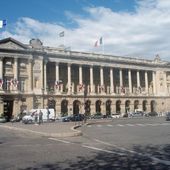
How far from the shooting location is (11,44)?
87.4 m

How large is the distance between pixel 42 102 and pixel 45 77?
7.01 m

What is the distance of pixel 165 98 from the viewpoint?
11938 centimetres

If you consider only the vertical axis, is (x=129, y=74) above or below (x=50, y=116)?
above

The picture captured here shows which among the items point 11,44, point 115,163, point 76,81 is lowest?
point 115,163

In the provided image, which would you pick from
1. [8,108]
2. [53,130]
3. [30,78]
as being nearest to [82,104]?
[30,78]

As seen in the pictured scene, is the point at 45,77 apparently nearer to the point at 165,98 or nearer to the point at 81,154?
the point at 165,98

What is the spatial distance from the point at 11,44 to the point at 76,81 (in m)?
24.0

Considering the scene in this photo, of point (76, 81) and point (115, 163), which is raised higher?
point (76, 81)

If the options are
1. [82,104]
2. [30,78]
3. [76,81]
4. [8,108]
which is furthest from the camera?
[76,81]

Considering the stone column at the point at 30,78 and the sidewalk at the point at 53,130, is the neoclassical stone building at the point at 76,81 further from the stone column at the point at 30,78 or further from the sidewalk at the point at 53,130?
the sidewalk at the point at 53,130

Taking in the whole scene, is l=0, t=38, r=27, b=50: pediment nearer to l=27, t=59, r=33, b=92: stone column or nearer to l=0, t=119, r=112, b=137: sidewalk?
l=27, t=59, r=33, b=92: stone column

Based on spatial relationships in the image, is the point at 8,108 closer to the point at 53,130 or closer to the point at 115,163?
the point at 53,130

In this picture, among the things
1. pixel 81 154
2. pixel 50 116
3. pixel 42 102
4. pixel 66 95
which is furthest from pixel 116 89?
pixel 81 154

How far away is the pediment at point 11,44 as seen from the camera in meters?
86.2
